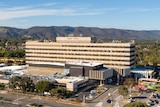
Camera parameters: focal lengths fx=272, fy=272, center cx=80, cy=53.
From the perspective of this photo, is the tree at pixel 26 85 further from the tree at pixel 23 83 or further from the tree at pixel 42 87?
the tree at pixel 42 87

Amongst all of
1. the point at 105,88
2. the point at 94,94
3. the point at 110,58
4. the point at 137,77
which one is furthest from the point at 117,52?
the point at 94,94

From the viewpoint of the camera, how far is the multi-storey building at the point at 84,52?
103875 millimetres

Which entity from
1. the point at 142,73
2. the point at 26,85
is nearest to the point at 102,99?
the point at 26,85

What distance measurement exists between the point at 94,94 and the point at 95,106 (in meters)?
12.7

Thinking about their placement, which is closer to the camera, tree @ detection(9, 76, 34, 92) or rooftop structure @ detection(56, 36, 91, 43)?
tree @ detection(9, 76, 34, 92)

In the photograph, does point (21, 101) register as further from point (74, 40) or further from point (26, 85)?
point (74, 40)

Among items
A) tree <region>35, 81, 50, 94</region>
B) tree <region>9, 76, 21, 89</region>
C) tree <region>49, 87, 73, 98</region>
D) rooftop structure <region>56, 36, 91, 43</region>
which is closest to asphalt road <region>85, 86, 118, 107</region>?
tree <region>49, 87, 73, 98</region>

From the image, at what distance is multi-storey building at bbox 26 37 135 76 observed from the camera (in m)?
104

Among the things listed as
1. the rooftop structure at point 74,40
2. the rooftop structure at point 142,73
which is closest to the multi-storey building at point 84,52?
the rooftop structure at point 74,40

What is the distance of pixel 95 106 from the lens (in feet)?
228

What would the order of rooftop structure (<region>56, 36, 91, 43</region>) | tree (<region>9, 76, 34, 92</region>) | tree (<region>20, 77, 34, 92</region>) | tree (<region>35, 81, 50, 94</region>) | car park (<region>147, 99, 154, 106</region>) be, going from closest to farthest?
car park (<region>147, 99, 154, 106</region>) → tree (<region>35, 81, 50, 94</region>) → tree (<region>20, 77, 34, 92</region>) → tree (<region>9, 76, 34, 92</region>) → rooftop structure (<region>56, 36, 91, 43</region>)

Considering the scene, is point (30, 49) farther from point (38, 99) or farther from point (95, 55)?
point (38, 99)

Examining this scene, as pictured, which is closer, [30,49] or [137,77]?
[137,77]

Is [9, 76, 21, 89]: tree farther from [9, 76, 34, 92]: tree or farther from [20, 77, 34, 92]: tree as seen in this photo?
[20, 77, 34, 92]: tree
